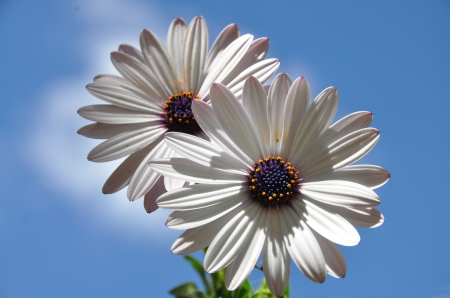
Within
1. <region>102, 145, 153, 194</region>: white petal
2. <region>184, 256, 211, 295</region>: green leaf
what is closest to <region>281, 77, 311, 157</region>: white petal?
<region>102, 145, 153, 194</region>: white petal

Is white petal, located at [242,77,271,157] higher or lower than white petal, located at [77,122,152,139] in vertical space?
lower

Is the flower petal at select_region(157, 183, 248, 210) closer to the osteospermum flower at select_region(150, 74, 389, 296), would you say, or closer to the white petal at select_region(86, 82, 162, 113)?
the osteospermum flower at select_region(150, 74, 389, 296)

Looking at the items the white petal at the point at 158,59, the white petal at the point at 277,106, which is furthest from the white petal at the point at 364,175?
the white petal at the point at 158,59

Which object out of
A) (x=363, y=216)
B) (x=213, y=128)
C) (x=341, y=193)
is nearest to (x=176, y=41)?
(x=213, y=128)

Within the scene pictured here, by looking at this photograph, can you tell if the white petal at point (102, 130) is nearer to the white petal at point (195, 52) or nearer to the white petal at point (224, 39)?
the white petal at point (195, 52)

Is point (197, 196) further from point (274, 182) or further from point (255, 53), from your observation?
point (255, 53)

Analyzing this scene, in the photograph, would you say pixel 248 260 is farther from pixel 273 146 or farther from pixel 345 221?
pixel 273 146
